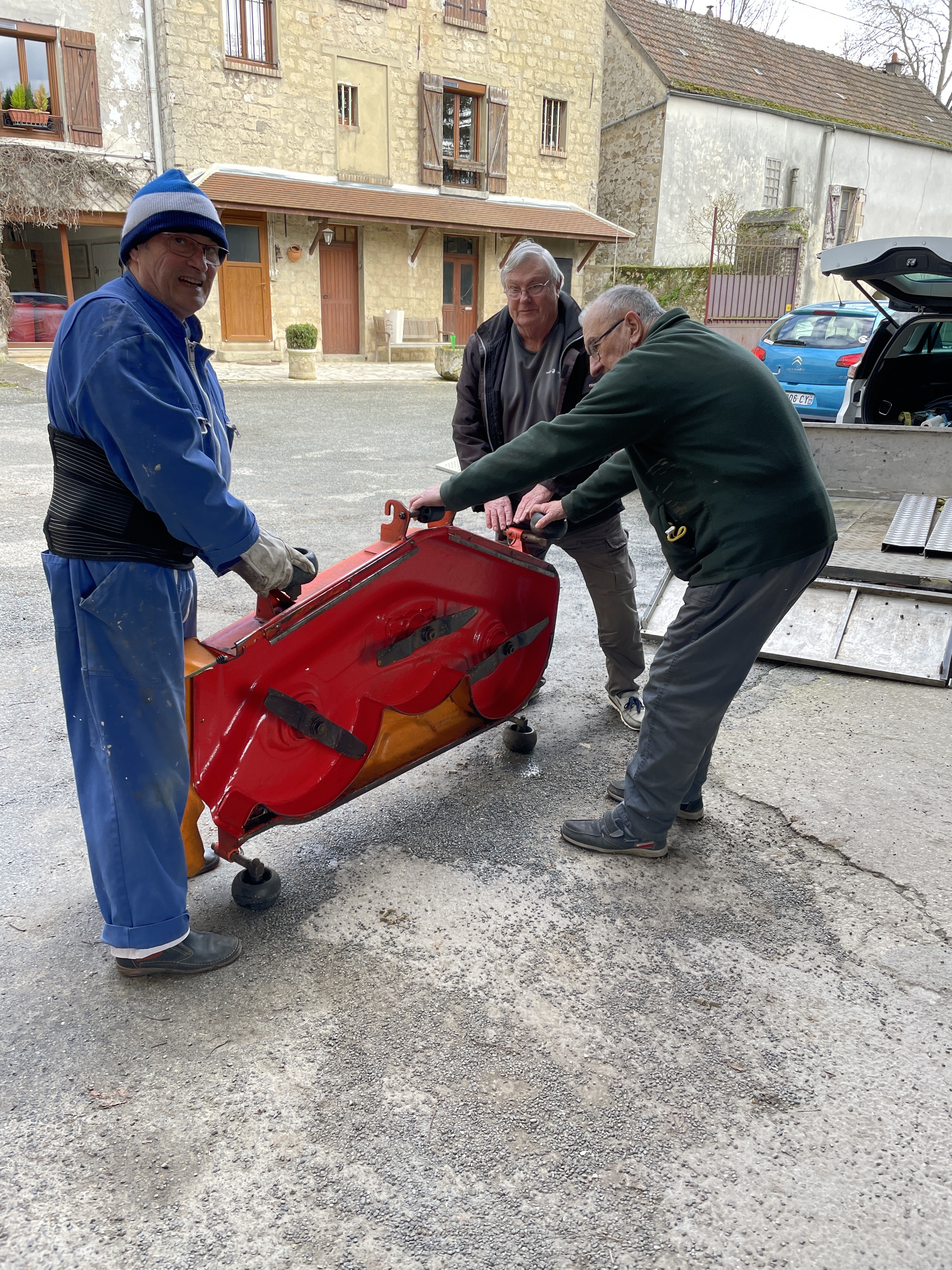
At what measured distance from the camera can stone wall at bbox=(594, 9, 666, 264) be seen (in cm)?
2456

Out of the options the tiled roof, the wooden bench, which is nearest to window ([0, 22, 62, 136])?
the wooden bench

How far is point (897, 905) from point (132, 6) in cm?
2213

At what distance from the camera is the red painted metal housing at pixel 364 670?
2475mm

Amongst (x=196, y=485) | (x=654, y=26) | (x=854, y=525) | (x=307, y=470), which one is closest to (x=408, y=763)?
(x=196, y=485)

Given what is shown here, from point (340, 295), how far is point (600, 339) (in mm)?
21403

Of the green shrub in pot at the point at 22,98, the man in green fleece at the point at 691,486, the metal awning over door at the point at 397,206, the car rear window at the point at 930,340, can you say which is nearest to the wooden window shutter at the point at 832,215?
the metal awning over door at the point at 397,206

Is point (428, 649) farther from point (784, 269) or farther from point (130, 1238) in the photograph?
point (784, 269)

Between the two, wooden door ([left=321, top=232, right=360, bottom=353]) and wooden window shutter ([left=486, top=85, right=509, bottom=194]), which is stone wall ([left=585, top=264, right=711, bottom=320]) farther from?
wooden door ([left=321, top=232, right=360, bottom=353])

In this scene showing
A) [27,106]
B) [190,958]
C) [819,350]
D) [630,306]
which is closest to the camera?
[190,958]

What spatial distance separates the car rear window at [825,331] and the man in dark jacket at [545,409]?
7.97 meters

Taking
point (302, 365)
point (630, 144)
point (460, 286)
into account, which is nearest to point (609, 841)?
point (302, 365)

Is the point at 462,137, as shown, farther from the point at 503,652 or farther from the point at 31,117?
the point at 503,652

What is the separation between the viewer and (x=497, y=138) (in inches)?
922

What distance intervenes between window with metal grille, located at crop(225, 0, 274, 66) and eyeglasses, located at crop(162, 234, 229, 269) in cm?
2099
